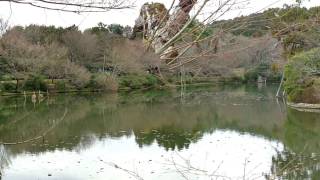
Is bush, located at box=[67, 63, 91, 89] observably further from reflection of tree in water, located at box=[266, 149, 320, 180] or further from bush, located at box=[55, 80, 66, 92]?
reflection of tree in water, located at box=[266, 149, 320, 180]

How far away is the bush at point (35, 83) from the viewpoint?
1146 inches

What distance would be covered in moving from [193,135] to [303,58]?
10011 millimetres

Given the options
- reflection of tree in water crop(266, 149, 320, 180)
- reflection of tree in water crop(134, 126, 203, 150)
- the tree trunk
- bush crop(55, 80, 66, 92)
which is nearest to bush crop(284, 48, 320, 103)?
reflection of tree in water crop(134, 126, 203, 150)

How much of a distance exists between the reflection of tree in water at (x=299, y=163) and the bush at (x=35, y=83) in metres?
20.1

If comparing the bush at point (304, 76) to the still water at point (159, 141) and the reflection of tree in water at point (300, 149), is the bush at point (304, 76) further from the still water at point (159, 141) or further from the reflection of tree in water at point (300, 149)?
the reflection of tree in water at point (300, 149)

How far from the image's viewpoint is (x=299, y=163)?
8.46 m

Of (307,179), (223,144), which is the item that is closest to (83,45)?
(223,144)

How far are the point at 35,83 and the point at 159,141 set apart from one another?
17.2 metres

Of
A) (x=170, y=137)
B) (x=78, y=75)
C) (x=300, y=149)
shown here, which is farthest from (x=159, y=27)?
(x=78, y=75)

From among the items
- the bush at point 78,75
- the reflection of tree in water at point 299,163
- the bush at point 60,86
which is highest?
the bush at point 78,75

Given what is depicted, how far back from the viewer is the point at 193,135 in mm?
15367

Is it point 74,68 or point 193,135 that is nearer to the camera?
point 193,135

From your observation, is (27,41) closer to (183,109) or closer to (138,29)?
(183,109)

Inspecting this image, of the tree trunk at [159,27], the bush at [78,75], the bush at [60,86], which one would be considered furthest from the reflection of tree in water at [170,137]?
the bush at [60,86]
